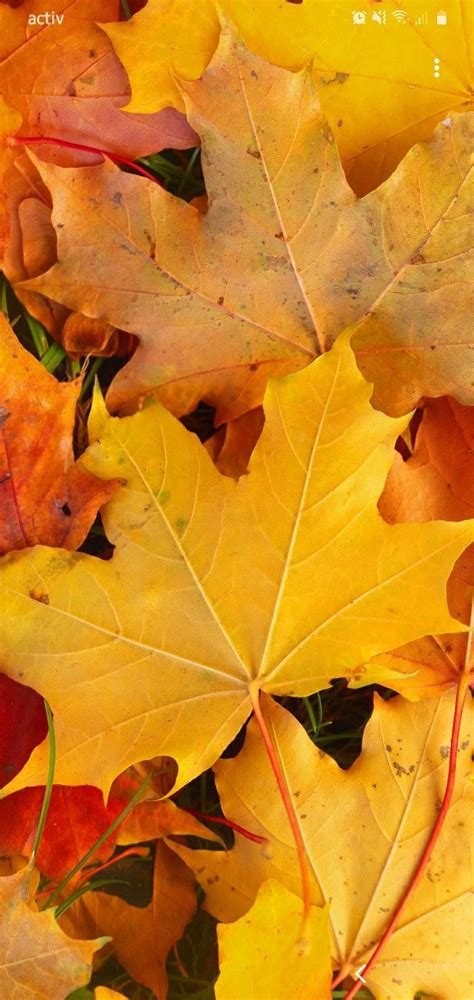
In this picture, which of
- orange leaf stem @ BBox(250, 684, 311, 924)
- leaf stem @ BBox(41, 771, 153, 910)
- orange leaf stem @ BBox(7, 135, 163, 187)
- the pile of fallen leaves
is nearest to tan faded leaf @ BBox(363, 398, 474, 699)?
the pile of fallen leaves

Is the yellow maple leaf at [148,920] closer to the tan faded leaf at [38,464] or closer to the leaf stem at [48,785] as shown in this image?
the leaf stem at [48,785]

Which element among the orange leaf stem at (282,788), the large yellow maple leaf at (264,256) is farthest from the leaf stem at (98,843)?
the large yellow maple leaf at (264,256)

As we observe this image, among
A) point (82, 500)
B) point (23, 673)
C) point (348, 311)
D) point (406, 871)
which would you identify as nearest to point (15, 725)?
point (23, 673)

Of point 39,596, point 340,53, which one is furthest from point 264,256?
point 39,596

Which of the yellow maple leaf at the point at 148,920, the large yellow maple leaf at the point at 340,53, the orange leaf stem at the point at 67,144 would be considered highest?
the large yellow maple leaf at the point at 340,53

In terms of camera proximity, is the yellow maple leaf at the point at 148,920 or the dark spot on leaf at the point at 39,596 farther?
the yellow maple leaf at the point at 148,920

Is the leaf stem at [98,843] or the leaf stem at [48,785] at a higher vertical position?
the leaf stem at [48,785]

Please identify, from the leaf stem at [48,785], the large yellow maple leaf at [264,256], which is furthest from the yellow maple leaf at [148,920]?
the large yellow maple leaf at [264,256]

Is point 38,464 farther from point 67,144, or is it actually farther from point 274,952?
point 274,952
